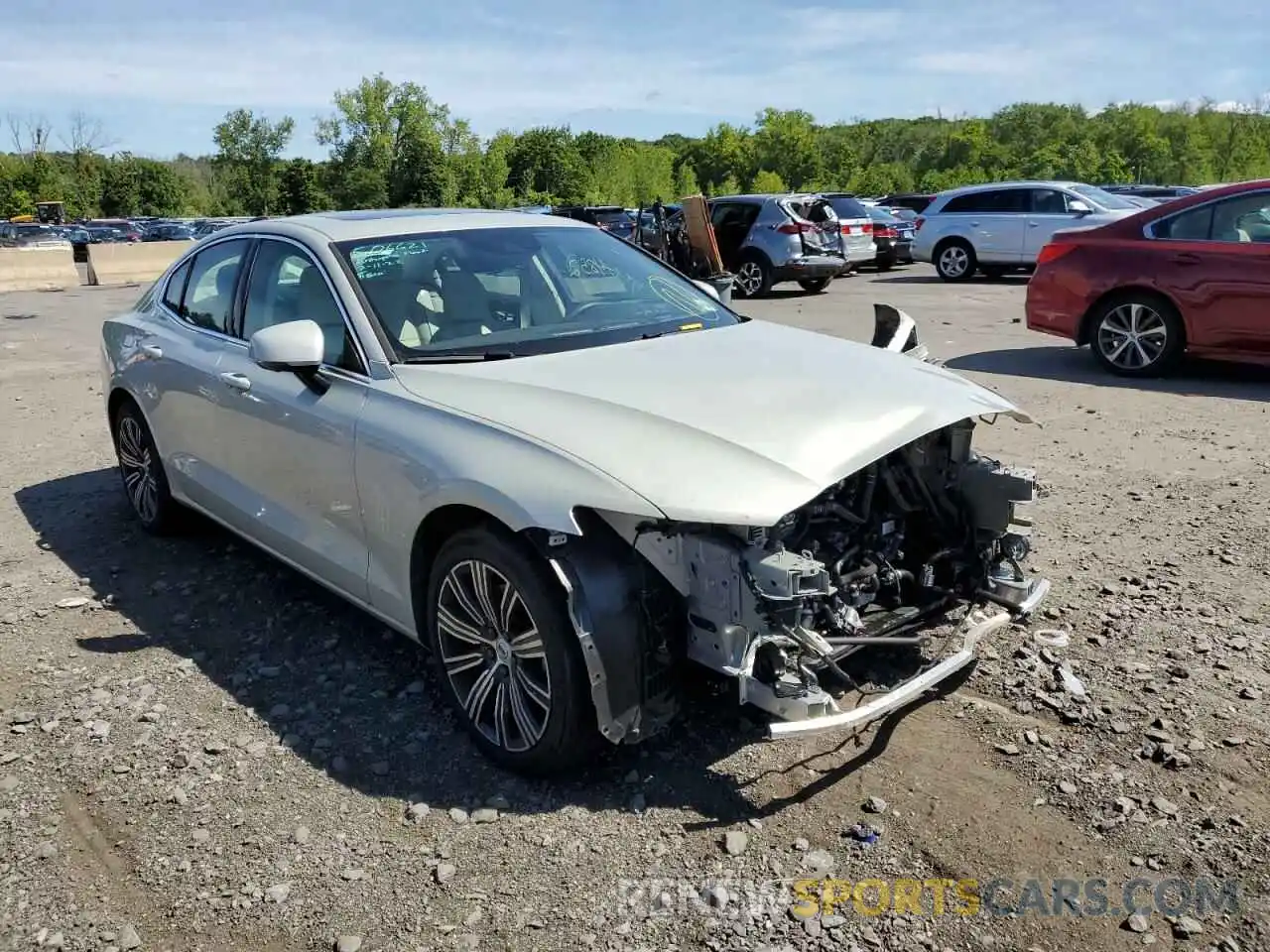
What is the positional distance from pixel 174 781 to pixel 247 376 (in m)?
1.70

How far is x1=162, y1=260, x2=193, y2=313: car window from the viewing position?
213 inches

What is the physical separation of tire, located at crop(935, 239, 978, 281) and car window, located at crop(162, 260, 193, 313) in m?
16.3

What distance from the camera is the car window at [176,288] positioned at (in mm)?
5406

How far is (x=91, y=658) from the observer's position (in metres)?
4.40

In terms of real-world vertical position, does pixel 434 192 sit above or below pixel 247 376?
above

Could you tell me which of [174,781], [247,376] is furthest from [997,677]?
[247,376]

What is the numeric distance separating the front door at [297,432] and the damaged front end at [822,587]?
3.94ft

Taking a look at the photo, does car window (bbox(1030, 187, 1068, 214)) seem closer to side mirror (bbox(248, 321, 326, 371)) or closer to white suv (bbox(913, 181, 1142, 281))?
white suv (bbox(913, 181, 1142, 281))

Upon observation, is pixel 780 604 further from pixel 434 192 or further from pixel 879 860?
pixel 434 192

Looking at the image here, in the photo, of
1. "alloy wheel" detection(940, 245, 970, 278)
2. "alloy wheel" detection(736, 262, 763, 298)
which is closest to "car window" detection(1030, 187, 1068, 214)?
"alloy wheel" detection(940, 245, 970, 278)

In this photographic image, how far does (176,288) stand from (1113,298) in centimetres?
751

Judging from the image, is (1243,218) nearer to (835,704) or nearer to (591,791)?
(835,704)

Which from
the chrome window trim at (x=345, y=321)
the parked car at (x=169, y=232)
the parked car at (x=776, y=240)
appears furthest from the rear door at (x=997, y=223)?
the parked car at (x=169, y=232)

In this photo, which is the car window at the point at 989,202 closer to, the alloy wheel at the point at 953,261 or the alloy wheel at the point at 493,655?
the alloy wheel at the point at 953,261
